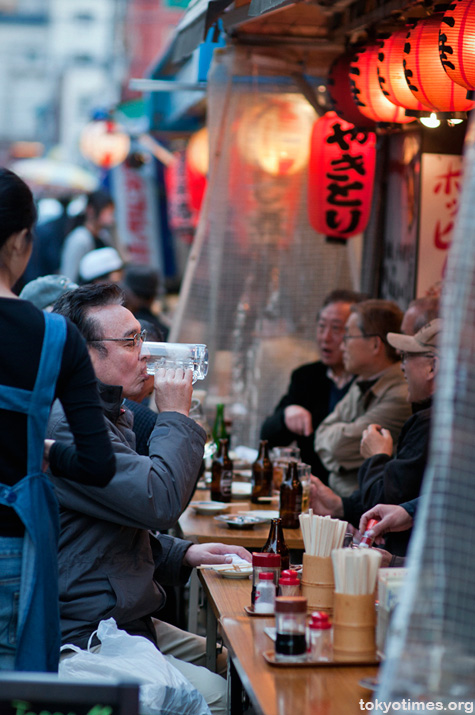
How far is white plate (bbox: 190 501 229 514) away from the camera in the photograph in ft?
15.0

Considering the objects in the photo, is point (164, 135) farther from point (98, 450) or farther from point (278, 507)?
point (98, 450)

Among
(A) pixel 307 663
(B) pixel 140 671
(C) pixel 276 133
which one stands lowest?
(B) pixel 140 671

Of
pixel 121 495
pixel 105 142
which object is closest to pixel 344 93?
pixel 121 495

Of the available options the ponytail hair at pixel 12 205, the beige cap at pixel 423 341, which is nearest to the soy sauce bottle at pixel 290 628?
the ponytail hair at pixel 12 205

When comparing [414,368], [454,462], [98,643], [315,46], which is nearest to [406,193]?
[315,46]

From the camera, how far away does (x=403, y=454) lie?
3891mm

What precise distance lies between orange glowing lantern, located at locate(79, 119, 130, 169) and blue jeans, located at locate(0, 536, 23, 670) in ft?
41.1

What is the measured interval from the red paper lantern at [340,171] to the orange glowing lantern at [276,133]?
2.21 feet

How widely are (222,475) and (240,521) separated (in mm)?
753

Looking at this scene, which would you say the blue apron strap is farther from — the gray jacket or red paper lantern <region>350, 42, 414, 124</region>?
red paper lantern <region>350, 42, 414, 124</region>

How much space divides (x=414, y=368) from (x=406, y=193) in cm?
290

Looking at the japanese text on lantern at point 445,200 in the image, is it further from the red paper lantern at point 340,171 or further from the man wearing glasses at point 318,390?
the man wearing glasses at point 318,390

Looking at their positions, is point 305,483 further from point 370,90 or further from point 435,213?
point 435,213

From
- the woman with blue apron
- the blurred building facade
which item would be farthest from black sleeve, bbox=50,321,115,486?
the blurred building facade
